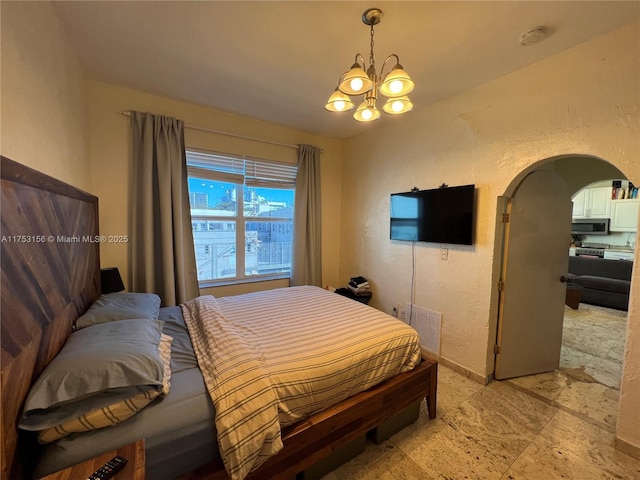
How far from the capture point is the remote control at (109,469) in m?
0.80

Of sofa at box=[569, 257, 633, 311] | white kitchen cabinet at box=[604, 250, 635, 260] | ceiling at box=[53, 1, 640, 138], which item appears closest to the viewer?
ceiling at box=[53, 1, 640, 138]

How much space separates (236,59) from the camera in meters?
1.97

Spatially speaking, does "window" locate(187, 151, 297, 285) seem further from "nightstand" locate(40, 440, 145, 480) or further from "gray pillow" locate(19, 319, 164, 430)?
"nightstand" locate(40, 440, 145, 480)

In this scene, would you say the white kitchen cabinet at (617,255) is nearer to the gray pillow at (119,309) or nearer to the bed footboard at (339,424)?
the bed footboard at (339,424)

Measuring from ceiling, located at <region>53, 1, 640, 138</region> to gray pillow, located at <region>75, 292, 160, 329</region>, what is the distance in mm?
1843

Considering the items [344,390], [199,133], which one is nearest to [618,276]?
[344,390]

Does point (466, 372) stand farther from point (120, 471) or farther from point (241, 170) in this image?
point (241, 170)

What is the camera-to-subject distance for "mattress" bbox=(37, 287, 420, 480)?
3.26ft

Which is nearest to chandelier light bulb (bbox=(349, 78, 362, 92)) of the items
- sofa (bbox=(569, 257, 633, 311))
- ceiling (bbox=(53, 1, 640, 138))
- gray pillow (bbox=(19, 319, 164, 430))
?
ceiling (bbox=(53, 1, 640, 138))

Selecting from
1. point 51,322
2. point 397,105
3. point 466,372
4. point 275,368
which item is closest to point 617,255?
point 466,372

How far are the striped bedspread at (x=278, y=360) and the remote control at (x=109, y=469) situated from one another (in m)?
0.33

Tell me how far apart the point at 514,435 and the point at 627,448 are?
2.06ft

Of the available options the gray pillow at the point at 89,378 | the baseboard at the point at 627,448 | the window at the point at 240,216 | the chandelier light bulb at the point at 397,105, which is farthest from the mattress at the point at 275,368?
the chandelier light bulb at the point at 397,105

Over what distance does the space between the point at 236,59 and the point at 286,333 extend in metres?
2.10
